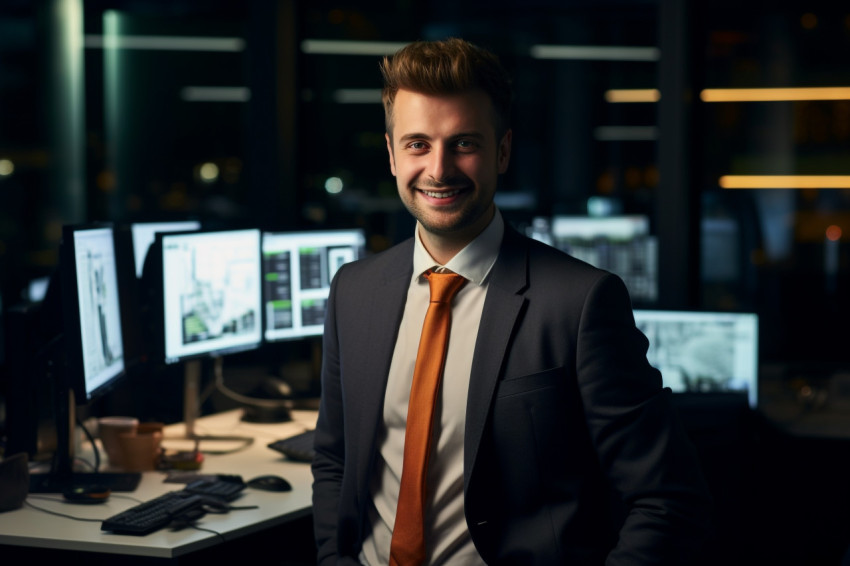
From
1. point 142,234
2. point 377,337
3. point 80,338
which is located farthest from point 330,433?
point 142,234

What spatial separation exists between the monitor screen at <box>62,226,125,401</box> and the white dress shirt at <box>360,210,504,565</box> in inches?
37.3

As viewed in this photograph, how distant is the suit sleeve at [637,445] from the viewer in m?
1.52

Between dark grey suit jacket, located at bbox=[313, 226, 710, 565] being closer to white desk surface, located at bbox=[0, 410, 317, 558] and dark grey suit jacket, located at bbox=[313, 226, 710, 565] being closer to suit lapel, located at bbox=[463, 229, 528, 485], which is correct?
suit lapel, located at bbox=[463, 229, 528, 485]

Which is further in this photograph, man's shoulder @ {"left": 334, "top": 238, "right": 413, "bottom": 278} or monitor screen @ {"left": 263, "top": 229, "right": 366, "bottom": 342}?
monitor screen @ {"left": 263, "top": 229, "right": 366, "bottom": 342}

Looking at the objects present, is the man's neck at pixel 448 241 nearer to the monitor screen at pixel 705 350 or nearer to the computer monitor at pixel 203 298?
the computer monitor at pixel 203 298

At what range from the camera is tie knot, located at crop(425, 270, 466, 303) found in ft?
5.66

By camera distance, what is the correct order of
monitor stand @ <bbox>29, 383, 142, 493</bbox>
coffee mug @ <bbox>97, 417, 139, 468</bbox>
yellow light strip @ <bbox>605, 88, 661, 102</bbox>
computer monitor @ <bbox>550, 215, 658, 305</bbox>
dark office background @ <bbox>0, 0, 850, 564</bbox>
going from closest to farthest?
1. monitor stand @ <bbox>29, 383, 142, 493</bbox>
2. coffee mug @ <bbox>97, 417, 139, 468</bbox>
3. dark office background @ <bbox>0, 0, 850, 564</bbox>
4. computer monitor @ <bbox>550, 215, 658, 305</bbox>
5. yellow light strip @ <bbox>605, 88, 661, 102</bbox>

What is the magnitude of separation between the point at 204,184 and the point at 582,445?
852 cm

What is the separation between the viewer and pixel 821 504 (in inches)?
142

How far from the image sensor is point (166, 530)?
7.14 ft

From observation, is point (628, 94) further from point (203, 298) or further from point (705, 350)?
point (203, 298)

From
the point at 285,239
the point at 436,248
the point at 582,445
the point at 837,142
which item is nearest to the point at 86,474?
the point at 285,239

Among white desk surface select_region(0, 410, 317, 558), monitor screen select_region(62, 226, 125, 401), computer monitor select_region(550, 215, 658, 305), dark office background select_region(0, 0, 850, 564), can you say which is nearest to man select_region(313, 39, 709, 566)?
white desk surface select_region(0, 410, 317, 558)

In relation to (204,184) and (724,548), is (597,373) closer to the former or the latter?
(724,548)
